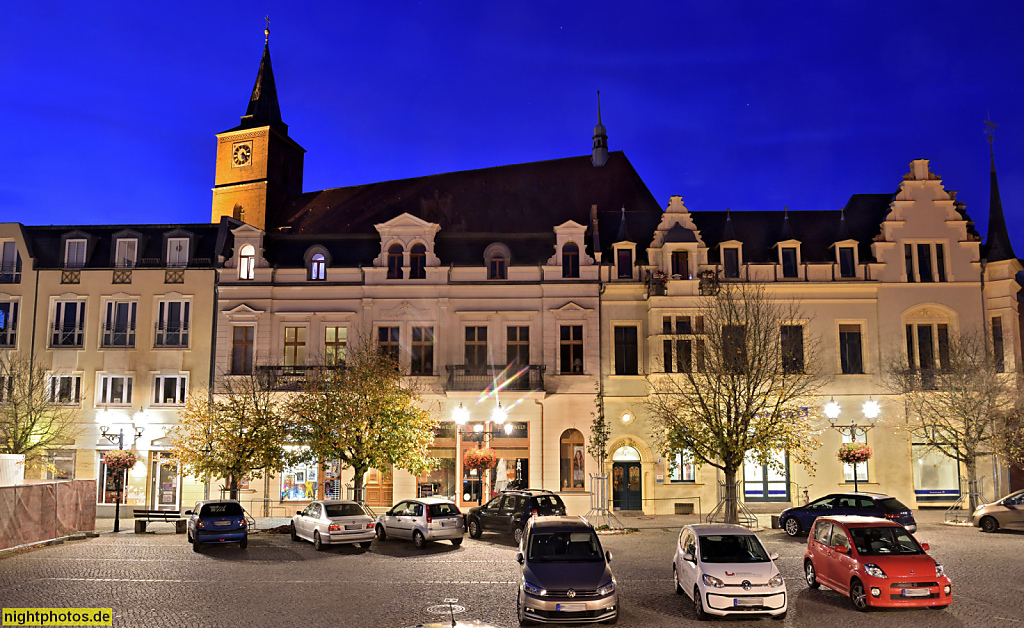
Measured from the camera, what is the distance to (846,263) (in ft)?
132

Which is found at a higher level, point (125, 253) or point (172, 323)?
point (125, 253)

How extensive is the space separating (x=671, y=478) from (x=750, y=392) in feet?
28.1

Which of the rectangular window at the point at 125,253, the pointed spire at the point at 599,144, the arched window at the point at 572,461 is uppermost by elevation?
the pointed spire at the point at 599,144

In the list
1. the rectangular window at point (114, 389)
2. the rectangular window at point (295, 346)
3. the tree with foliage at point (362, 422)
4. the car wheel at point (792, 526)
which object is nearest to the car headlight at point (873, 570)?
the car wheel at point (792, 526)

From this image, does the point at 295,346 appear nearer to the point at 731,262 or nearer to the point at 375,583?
the point at 731,262

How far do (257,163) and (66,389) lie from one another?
23376mm

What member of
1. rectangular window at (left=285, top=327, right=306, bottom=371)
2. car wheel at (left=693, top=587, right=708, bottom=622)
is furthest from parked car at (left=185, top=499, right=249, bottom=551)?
car wheel at (left=693, top=587, right=708, bottom=622)

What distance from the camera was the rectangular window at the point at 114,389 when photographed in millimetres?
40562

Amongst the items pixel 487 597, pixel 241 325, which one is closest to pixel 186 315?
pixel 241 325

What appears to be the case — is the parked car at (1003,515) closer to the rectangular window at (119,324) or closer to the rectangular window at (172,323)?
the rectangular window at (172,323)

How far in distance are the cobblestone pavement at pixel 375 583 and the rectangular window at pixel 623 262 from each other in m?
15.0

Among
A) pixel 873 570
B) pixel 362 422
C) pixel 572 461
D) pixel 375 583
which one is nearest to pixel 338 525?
pixel 362 422

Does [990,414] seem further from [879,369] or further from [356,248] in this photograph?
[356,248]

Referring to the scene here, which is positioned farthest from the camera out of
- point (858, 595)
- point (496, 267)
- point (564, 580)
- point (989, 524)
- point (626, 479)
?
point (496, 267)
